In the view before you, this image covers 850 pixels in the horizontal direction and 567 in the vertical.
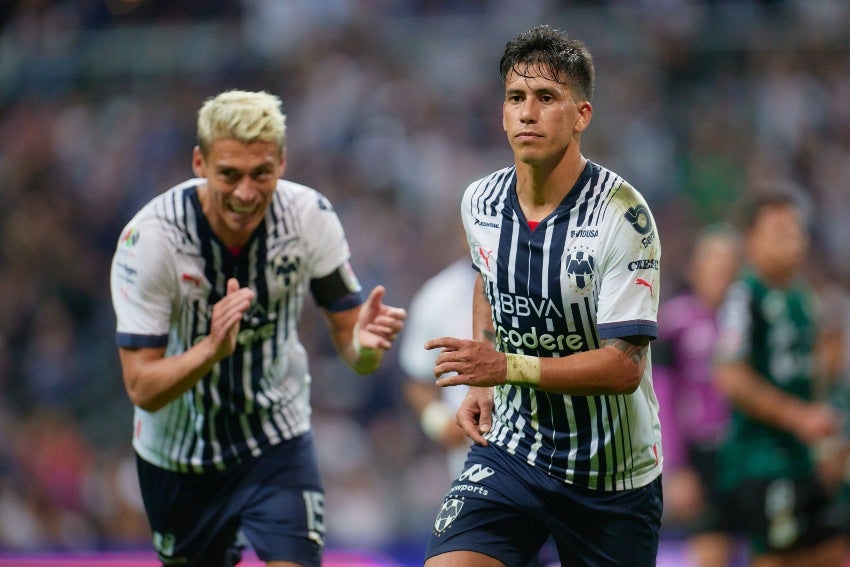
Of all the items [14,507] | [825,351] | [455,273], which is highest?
[455,273]

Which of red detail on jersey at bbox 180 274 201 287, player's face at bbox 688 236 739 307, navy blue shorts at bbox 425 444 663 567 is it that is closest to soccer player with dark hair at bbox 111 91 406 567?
red detail on jersey at bbox 180 274 201 287

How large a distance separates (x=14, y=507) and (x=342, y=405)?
2.81 m

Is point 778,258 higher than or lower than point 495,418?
higher

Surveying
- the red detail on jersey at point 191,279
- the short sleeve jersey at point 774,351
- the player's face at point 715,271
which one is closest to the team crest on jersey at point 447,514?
the red detail on jersey at point 191,279

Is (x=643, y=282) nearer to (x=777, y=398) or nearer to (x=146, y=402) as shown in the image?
(x=146, y=402)

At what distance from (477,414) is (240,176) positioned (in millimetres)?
1237

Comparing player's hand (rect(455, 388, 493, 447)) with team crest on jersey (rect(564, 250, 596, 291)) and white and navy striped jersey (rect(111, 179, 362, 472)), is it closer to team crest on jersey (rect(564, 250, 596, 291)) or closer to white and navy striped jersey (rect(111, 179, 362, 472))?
team crest on jersey (rect(564, 250, 596, 291))

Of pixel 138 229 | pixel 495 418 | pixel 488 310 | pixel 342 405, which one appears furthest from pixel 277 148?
pixel 342 405

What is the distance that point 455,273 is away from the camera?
20.0ft

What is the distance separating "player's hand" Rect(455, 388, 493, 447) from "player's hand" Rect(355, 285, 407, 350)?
1.21ft

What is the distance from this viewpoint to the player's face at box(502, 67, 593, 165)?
151 inches

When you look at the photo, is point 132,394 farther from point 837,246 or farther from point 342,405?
point 837,246

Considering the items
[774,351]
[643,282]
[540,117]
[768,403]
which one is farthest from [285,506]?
[774,351]

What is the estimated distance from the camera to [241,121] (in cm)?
440
